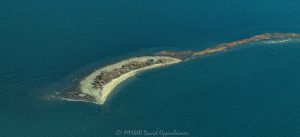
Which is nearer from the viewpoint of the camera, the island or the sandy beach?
the island

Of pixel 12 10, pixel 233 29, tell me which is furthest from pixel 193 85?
pixel 12 10

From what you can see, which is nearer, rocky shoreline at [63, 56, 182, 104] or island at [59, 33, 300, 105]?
rocky shoreline at [63, 56, 182, 104]

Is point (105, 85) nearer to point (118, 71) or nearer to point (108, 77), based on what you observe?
point (108, 77)

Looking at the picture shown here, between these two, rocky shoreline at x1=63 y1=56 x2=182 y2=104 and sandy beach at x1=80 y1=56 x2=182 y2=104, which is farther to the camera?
sandy beach at x1=80 y1=56 x2=182 y2=104

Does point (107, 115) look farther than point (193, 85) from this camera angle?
No

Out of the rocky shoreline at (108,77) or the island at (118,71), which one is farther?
the island at (118,71)

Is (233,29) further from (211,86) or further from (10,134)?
(10,134)

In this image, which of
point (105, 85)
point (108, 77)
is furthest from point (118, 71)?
point (105, 85)

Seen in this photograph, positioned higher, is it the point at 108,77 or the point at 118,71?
the point at 118,71
